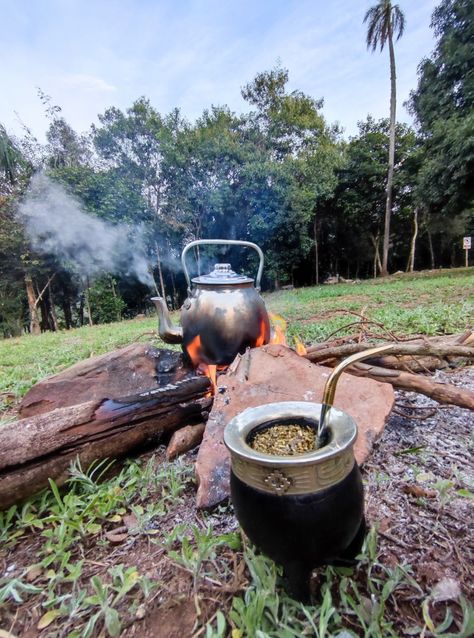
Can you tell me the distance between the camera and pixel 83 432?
56.4 inches

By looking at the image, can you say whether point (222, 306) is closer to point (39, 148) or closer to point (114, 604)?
point (114, 604)

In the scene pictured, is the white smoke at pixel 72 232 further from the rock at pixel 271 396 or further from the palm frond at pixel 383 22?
the palm frond at pixel 383 22

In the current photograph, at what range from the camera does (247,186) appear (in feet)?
36.2

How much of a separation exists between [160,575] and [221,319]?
139 cm

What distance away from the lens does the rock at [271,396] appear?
1.31 metres

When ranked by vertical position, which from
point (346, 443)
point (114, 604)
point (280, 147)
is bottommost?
point (114, 604)

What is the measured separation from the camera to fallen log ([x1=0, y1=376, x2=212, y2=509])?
4.19 ft

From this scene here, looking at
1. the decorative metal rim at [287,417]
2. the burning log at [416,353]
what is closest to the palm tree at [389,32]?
the burning log at [416,353]

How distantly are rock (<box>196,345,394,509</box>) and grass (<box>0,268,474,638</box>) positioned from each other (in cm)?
14

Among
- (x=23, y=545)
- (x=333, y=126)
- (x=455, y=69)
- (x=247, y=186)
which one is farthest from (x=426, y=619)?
(x=333, y=126)

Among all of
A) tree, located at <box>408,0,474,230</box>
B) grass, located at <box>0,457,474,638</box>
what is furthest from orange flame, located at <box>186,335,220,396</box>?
tree, located at <box>408,0,474,230</box>

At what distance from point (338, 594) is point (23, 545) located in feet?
3.54

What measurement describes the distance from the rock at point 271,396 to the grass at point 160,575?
14 centimetres

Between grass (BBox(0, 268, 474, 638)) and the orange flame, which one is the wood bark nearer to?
grass (BBox(0, 268, 474, 638))
